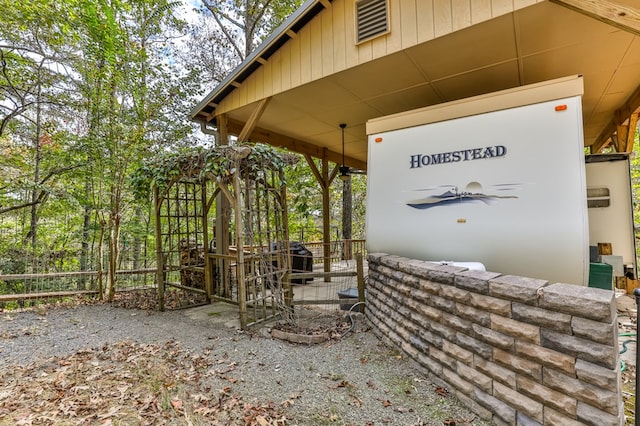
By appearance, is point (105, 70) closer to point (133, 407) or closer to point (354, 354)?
point (133, 407)

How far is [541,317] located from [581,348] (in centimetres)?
21

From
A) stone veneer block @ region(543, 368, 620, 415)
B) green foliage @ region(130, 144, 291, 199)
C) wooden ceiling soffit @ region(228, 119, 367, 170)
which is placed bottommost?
stone veneer block @ region(543, 368, 620, 415)

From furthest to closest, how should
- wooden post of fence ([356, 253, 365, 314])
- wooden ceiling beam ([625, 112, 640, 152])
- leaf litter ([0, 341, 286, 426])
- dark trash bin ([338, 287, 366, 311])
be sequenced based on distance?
wooden ceiling beam ([625, 112, 640, 152]), dark trash bin ([338, 287, 366, 311]), wooden post of fence ([356, 253, 365, 314]), leaf litter ([0, 341, 286, 426])

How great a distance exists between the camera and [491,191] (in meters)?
2.93

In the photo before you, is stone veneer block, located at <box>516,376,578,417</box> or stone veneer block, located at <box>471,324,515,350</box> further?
stone veneer block, located at <box>471,324,515,350</box>

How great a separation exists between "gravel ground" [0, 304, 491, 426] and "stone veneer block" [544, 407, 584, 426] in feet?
1.34

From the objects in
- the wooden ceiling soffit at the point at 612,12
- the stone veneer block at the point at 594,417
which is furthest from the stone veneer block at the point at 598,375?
the wooden ceiling soffit at the point at 612,12

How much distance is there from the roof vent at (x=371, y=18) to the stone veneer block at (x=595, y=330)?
322 centimetres

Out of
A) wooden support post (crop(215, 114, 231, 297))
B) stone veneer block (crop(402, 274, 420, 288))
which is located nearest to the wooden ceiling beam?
stone veneer block (crop(402, 274, 420, 288))

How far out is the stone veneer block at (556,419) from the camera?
1.54m

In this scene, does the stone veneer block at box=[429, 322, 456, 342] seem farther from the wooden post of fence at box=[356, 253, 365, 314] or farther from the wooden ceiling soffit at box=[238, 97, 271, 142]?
the wooden ceiling soffit at box=[238, 97, 271, 142]

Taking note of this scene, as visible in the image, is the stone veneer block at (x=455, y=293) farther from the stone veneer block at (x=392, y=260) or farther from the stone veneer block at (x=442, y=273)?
the stone veneer block at (x=392, y=260)

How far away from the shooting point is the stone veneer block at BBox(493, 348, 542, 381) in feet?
5.61

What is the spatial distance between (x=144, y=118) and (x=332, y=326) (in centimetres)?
496
